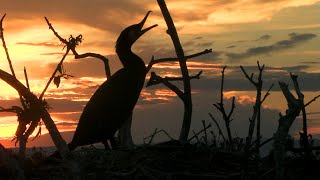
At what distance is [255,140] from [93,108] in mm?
4195

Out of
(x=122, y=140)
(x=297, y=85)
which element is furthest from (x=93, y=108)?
(x=297, y=85)

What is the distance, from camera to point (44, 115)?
5.83 meters

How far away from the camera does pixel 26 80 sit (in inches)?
314

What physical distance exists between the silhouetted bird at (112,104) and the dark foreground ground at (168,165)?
9.11 ft

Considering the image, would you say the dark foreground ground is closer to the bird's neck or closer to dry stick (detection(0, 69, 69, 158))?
dry stick (detection(0, 69, 69, 158))

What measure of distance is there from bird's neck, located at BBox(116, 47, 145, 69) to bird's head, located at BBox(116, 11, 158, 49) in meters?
0.09

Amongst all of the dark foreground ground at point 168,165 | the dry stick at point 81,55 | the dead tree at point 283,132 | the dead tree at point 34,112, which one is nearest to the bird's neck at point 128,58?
the dry stick at point 81,55

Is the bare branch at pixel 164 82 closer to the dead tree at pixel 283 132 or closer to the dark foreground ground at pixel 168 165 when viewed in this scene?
the dark foreground ground at pixel 168 165

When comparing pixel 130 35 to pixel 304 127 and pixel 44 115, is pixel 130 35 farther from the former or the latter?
pixel 44 115

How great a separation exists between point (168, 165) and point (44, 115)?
210 cm

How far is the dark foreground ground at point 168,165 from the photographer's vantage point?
21.8 ft

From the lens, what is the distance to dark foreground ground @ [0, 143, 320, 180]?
665cm

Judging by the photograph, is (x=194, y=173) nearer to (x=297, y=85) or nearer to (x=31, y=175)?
(x=297, y=85)

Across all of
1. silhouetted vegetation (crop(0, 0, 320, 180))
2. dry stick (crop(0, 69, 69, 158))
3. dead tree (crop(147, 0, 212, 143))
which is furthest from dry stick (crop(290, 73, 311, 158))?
dead tree (crop(147, 0, 212, 143))
